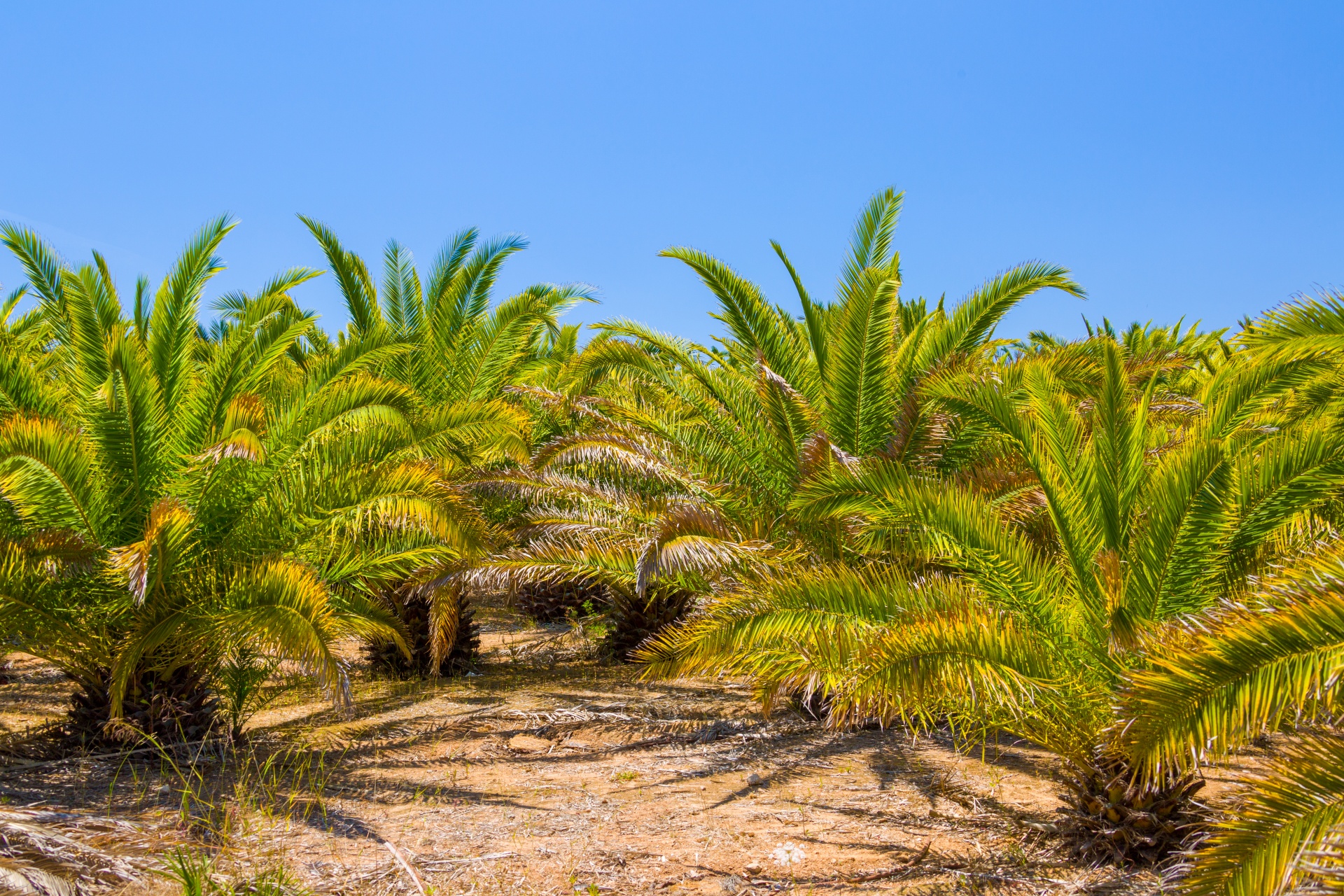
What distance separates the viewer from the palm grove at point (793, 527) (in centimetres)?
409

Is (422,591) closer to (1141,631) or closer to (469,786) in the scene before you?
(469,786)

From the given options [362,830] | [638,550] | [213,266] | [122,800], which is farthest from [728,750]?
[213,266]

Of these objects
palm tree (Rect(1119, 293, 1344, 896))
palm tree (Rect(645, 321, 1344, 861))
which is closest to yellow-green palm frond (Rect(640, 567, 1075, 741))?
palm tree (Rect(645, 321, 1344, 861))

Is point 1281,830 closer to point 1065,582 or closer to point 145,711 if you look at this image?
point 1065,582

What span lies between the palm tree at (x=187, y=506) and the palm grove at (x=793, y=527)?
0.03 m

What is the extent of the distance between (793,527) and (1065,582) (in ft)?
8.05

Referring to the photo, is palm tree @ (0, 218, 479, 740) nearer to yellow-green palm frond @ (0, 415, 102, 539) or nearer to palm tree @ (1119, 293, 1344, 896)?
yellow-green palm frond @ (0, 415, 102, 539)

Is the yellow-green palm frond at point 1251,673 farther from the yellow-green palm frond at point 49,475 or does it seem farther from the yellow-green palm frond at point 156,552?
the yellow-green palm frond at point 49,475

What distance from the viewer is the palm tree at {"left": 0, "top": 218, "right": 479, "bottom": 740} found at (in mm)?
5484

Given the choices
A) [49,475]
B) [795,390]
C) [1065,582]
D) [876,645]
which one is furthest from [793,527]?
[49,475]

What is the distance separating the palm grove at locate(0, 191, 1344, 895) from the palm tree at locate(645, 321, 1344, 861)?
0.08ft

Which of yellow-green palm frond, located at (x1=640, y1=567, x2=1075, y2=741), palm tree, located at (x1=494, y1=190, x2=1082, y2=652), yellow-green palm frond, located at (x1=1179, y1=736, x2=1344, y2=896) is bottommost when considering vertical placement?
yellow-green palm frond, located at (x1=1179, y1=736, x2=1344, y2=896)

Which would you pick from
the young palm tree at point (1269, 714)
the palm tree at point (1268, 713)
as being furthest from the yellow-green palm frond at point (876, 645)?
the young palm tree at point (1269, 714)

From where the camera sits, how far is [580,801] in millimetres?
A: 5469
